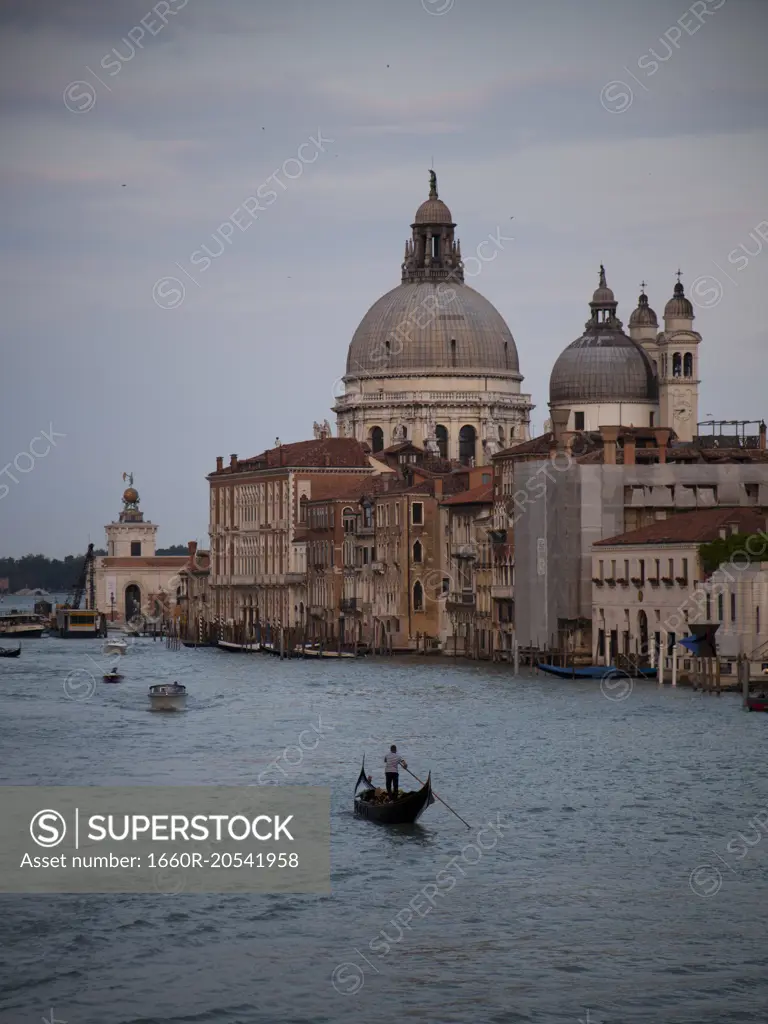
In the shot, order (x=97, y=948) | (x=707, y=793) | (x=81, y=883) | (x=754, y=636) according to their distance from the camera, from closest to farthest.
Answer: (x=97, y=948), (x=81, y=883), (x=707, y=793), (x=754, y=636)

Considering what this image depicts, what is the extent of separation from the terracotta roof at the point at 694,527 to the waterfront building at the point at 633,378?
3683 cm

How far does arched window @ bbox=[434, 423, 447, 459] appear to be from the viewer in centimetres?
13638

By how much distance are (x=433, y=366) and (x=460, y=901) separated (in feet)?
348

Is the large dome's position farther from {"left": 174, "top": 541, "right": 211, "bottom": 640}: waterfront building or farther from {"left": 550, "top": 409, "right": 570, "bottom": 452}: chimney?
{"left": 550, "top": 409, "right": 570, "bottom": 452}: chimney

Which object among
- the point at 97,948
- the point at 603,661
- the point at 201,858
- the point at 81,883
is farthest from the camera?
the point at 603,661

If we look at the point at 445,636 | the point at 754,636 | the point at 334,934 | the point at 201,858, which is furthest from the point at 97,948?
the point at 445,636

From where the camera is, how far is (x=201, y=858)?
1308 inches

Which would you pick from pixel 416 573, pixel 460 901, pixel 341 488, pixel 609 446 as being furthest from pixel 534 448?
pixel 460 901

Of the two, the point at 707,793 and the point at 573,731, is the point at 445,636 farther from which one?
the point at 707,793

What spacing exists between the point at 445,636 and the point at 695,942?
73.1 meters

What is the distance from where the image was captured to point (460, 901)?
3016 centimetres

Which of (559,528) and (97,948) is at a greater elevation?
(559,528)

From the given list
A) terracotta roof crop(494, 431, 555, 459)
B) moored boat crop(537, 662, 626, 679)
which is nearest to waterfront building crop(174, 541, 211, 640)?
terracotta roof crop(494, 431, 555, 459)

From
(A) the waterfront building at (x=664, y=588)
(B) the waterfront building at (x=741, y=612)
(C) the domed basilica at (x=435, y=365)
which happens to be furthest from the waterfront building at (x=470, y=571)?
(C) the domed basilica at (x=435, y=365)
